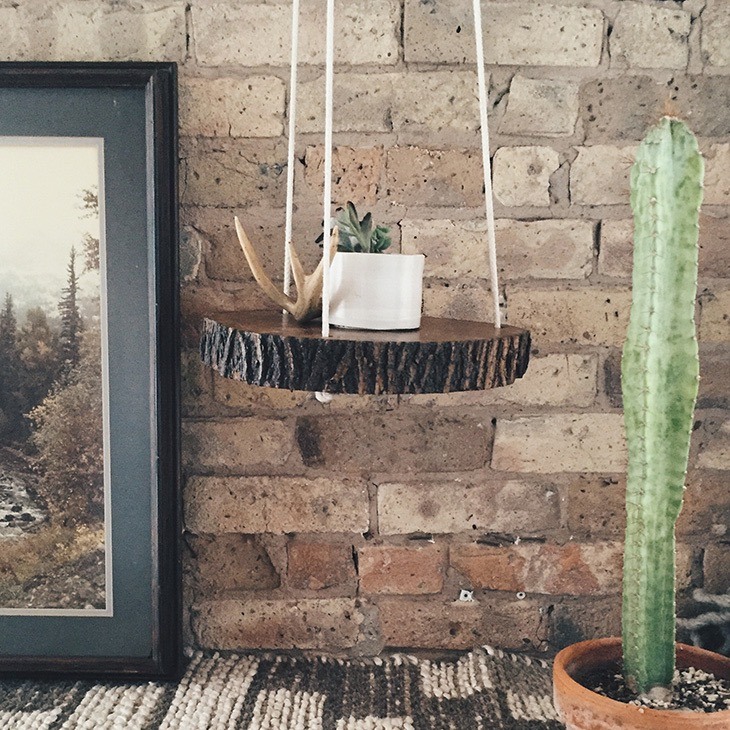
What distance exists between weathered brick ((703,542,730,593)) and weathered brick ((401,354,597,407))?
A: 1.04 feet

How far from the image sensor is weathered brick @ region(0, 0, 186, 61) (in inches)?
46.4

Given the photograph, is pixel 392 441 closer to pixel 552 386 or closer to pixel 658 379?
pixel 552 386

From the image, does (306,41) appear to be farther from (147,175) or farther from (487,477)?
(487,477)

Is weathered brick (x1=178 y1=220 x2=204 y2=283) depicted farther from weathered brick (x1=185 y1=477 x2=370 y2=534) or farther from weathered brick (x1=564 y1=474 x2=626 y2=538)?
weathered brick (x1=564 y1=474 x2=626 y2=538)

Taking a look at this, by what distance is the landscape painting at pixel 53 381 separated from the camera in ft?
3.85

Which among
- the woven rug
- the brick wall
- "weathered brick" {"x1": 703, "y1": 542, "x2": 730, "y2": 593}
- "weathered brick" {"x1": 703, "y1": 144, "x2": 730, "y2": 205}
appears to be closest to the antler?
the brick wall

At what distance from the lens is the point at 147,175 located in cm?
116

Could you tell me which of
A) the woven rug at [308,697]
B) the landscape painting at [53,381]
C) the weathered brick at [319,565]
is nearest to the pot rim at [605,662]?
the woven rug at [308,697]

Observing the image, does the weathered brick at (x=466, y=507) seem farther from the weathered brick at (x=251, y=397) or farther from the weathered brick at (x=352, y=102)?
the weathered brick at (x=352, y=102)

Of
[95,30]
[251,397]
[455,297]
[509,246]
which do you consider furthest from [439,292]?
[95,30]

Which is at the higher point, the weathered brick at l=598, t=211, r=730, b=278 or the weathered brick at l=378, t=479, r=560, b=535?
the weathered brick at l=598, t=211, r=730, b=278

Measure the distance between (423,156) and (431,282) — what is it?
7.7 inches

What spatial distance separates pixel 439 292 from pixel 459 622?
21.2 inches

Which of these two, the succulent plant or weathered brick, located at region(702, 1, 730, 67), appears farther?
weathered brick, located at region(702, 1, 730, 67)
